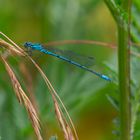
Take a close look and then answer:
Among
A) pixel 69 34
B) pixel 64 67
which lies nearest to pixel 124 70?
pixel 64 67

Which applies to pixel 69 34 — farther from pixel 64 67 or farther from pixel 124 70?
pixel 124 70

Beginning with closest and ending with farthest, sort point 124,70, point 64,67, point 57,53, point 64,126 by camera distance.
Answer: point 64,126 < point 124,70 < point 57,53 < point 64,67

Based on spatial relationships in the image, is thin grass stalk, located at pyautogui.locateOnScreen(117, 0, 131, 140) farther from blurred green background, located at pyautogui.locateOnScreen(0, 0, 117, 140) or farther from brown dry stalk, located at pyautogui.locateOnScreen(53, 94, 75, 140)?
blurred green background, located at pyautogui.locateOnScreen(0, 0, 117, 140)

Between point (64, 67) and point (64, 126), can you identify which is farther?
point (64, 67)

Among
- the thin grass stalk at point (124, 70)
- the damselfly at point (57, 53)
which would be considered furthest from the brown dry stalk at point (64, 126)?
the damselfly at point (57, 53)

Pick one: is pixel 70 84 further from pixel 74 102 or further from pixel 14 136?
pixel 14 136

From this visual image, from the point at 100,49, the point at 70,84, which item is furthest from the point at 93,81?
the point at 100,49

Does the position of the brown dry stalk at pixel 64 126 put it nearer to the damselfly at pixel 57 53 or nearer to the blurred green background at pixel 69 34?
the damselfly at pixel 57 53

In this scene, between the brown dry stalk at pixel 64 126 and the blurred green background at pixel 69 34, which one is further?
the blurred green background at pixel 69 34
